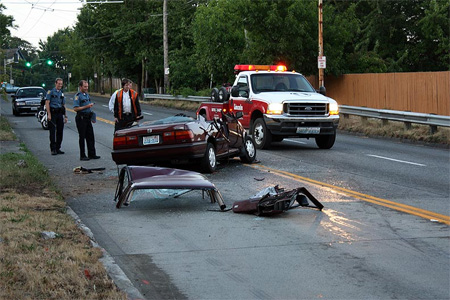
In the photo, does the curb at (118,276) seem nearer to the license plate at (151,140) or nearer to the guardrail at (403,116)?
the license plate at (151,140)

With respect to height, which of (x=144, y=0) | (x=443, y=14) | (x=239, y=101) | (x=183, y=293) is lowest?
(x=183, y=293)

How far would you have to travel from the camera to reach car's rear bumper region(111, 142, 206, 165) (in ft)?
44.0

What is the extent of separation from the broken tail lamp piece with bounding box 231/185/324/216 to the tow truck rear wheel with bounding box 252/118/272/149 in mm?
8802

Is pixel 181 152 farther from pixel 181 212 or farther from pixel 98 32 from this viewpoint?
pixel 98 32

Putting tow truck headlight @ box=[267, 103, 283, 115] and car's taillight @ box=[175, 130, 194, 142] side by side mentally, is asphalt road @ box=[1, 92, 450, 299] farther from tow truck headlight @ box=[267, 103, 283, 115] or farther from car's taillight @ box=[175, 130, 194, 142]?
tow truck headlight @ box=[267, 103, 283, 115]

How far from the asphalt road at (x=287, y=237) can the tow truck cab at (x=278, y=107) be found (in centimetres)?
356

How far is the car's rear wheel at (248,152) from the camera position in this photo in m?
15.8

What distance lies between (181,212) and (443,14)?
34.8 m

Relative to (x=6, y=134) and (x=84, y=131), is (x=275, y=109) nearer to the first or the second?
(x=84, y=131)

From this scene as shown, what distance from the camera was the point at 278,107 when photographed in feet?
60.8

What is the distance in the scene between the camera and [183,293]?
6242mm

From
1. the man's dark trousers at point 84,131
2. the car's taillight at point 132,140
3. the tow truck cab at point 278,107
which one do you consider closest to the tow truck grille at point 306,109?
the tow truck cab at point 278,107

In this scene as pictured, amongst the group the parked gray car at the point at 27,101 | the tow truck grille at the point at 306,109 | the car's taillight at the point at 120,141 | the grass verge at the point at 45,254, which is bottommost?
the grass verge at the point at 45,254

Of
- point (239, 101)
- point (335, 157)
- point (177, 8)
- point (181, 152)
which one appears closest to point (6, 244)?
point (181, 152)
